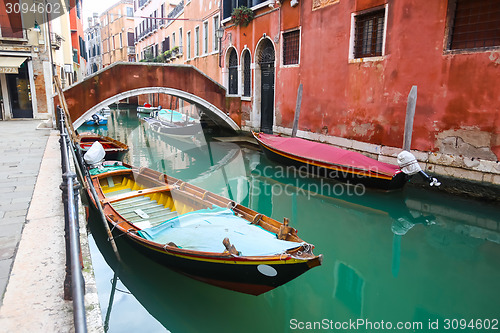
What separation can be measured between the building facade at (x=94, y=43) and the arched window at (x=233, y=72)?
27716mm

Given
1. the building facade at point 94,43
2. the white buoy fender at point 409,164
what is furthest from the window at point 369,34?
the building facade at point 94,43

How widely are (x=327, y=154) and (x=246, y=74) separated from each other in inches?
249

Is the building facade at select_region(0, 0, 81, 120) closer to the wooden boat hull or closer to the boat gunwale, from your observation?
the wooden boat hull

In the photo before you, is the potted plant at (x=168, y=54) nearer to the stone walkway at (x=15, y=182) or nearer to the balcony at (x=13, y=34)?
the balcony at (x=13, y=34)

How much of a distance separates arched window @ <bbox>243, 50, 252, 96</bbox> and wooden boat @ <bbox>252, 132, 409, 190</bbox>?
4464mm

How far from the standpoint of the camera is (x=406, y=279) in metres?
3.76

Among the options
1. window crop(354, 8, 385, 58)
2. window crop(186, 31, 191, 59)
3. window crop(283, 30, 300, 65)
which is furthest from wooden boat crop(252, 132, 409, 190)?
window crop(186, 31, 191, 59)

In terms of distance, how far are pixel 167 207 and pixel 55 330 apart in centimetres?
303

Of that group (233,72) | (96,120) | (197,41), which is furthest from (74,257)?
(197,41)

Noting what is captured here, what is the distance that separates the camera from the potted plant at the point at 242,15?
1127 cm

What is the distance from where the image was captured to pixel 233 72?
13.3 m

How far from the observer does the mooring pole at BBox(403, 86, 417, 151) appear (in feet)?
20.2

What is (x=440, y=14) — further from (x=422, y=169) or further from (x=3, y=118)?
(x=3, y=118)

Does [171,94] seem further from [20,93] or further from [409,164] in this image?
[409,164]
